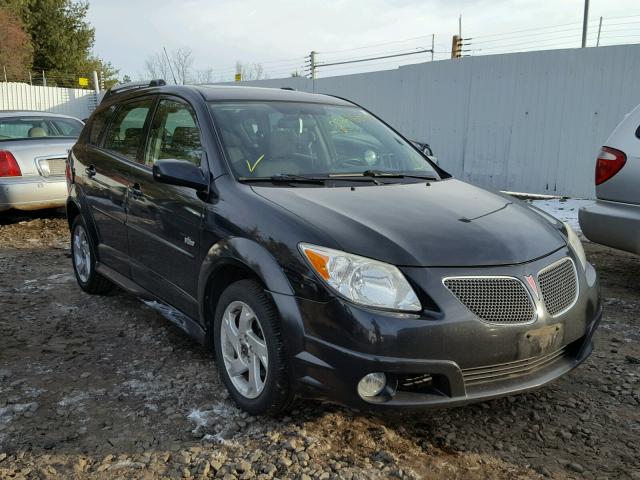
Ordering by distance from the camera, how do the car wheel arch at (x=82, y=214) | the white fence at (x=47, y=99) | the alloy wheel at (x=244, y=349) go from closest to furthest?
the alloy wheel at (x=244, y=349)
the car wheel arch at (x=82, y=214)
the white fence at (x=47, y=99)

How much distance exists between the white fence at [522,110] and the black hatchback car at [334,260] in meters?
6.80

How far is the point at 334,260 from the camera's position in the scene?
2453 millimetres

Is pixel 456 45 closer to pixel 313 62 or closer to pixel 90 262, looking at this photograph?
pixel 313 62

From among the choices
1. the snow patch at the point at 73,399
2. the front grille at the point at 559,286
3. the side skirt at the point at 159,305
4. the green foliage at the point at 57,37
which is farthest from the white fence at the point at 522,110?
the green foliage at the point at 57,37

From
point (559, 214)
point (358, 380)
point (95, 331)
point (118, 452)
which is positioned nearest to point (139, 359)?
point (95, 331)

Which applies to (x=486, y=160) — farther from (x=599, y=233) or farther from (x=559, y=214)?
(x=599, y=233)

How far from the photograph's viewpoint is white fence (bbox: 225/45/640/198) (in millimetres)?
9359

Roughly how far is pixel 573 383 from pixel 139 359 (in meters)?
2.62

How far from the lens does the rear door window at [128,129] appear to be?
403cm

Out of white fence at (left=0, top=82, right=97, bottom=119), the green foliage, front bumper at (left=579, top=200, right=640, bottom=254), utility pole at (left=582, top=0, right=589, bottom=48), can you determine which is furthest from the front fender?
the green foliage

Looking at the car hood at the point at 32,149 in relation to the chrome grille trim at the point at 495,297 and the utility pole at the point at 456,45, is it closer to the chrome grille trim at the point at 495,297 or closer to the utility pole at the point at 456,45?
the chrome grille trim at the point at 495,297

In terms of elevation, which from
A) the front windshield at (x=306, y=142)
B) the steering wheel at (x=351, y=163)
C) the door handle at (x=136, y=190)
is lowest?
the door handle at (x=136, y=190)

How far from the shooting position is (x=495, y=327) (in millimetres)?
2430

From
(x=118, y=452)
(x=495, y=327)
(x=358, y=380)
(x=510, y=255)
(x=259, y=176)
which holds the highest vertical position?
(x=259, y=176)
